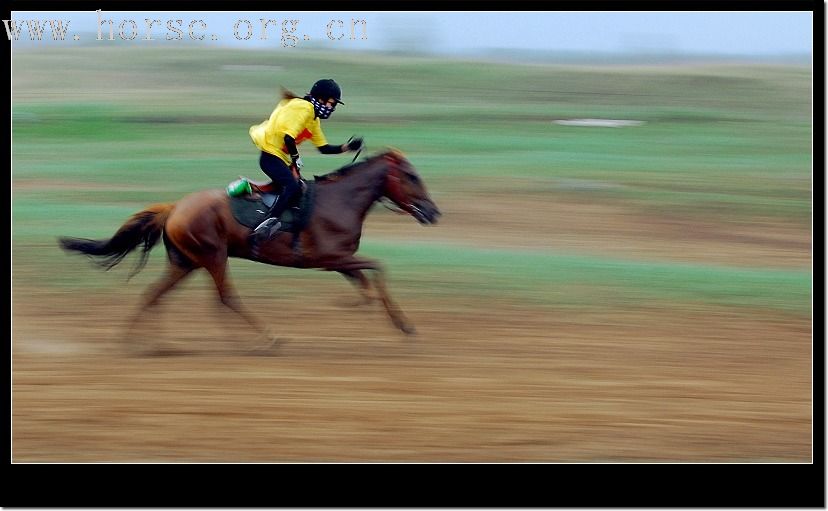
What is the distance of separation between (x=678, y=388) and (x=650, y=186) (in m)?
8.36

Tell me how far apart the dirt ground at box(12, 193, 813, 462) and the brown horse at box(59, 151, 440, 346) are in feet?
1.96

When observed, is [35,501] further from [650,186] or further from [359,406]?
[650,186]

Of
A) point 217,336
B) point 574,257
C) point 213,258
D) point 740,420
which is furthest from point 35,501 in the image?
point 574,257

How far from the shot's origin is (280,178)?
9.16m

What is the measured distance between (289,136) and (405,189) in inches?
44.6

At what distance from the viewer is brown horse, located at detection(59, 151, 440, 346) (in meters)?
9.23

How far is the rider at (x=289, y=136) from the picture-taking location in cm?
905

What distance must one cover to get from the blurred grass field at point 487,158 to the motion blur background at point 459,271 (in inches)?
2.4

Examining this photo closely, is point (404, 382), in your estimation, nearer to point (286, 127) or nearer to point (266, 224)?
point (266, 224)

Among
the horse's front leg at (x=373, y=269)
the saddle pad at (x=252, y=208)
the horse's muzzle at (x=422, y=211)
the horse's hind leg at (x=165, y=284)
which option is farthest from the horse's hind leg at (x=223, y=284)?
the horse's muzzle at (x=422, y=211)

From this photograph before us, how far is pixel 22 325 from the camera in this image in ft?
34.0

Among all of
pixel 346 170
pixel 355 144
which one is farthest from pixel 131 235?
pixel 355 144

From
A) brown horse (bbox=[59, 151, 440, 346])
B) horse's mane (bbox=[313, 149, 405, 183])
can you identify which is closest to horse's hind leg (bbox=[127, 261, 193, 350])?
brown horse (bbox=[59, 151, 440, 346])

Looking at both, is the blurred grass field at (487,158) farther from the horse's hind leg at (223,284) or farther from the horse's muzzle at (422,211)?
the horse's hind leg at (223,284)
